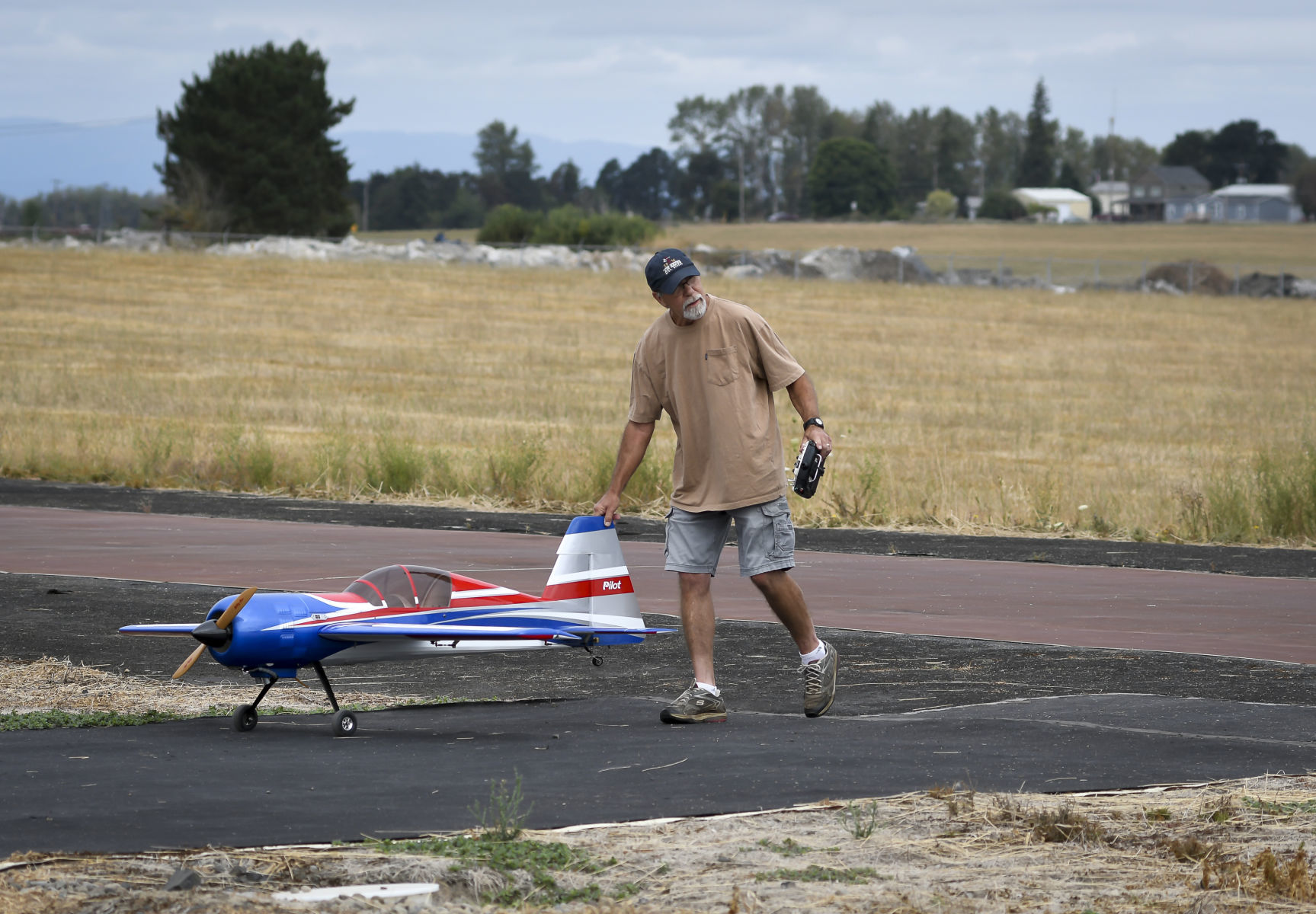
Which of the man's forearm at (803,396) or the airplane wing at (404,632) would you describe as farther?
the man's forearm at (803,396)

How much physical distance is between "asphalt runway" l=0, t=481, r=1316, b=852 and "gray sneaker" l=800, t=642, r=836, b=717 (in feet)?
0.57

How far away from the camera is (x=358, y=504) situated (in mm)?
18922

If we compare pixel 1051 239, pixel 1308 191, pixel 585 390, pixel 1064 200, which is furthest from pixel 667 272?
pixel 1064 200

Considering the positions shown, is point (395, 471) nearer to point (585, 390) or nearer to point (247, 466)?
point (247, 466)

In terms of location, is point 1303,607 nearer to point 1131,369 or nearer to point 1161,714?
point 1161,714

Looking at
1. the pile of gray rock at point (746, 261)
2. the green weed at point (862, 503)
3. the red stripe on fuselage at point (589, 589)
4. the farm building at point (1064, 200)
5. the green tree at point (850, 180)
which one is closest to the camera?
the red stripe on fuselage at point (589, 589)

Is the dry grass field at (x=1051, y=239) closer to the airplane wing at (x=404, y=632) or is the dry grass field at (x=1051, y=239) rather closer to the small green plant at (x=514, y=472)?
the small green plant at (x=514, y=472)

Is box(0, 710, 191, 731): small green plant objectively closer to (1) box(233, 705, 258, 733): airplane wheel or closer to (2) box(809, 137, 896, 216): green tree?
(1) box(233, 705, 258, 733): airplane wheel

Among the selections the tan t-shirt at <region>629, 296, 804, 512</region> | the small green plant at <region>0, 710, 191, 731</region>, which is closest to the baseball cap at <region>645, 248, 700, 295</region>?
the tan t-shirt at <region>629, 296, 804, 512</region>

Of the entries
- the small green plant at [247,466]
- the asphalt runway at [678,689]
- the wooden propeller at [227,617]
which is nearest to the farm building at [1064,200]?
Answer: the small green plant at [247,466]

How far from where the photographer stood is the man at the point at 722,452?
8.09m

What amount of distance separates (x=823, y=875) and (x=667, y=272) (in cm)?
353

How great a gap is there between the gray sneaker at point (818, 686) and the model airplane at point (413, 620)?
834 millimetres

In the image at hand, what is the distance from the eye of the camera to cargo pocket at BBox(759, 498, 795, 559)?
812 cm
